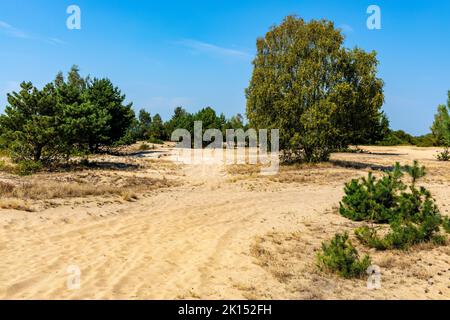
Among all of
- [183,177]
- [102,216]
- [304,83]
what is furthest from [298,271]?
[304,83]

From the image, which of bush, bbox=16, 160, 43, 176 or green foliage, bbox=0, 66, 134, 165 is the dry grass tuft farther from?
green foliage, bbox=0, 66, 134, 165

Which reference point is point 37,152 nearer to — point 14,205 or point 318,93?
point 14,205

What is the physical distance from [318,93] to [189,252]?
22949 mm

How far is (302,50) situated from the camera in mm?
30438

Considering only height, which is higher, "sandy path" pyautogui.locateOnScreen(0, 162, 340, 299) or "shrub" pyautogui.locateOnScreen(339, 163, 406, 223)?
"shrub" pyautogui.locateOnScreen(339, 163, 406, 223)

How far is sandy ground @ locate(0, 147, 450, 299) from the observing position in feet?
23.6

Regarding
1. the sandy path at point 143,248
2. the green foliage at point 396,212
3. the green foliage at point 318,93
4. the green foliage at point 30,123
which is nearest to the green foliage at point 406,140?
the green foliage at point 318,93

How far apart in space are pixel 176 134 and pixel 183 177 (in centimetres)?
5030

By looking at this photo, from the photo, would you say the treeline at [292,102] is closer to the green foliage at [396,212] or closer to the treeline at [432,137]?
the treeline at [432,137]

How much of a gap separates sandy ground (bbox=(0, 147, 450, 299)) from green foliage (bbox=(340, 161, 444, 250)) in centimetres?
47

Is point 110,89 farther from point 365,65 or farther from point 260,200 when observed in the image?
point 260,200

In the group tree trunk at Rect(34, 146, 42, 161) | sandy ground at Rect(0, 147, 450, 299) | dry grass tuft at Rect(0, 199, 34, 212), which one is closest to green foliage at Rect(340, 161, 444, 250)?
sandy ground at Rect(0, 147, 450, 299)

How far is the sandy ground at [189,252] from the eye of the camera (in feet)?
23.6

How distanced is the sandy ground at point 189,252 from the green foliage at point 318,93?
A: 39.5 ft
